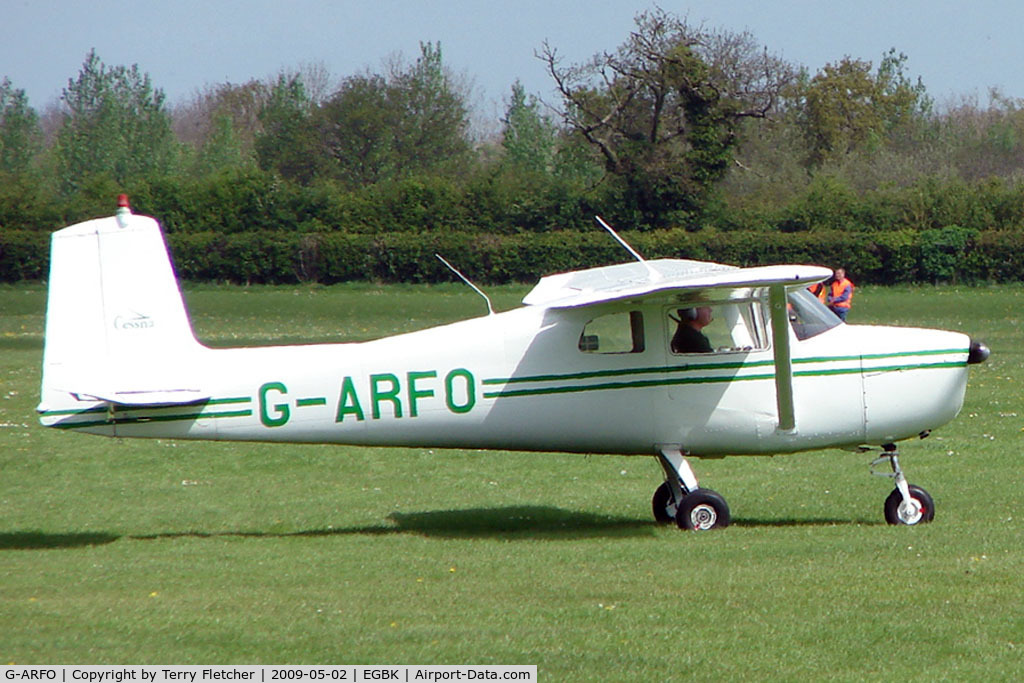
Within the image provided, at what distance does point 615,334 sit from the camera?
1035 cm

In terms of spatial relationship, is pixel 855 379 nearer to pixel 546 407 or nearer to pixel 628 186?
pixel 546 407

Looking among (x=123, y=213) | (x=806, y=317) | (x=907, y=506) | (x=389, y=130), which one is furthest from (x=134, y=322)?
(x=389, y=130)

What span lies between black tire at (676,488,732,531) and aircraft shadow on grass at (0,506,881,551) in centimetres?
34

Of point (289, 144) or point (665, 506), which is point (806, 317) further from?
point (289, 144)

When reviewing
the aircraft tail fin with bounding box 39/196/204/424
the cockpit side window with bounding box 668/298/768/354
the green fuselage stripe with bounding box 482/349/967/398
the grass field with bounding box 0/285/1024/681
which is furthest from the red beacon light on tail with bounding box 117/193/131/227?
the cockpit side window with bounding box 668/298/768/354

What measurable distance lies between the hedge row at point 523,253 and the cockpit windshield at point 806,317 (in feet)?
122

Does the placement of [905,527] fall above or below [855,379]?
below

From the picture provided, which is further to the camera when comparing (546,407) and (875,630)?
(546,407)

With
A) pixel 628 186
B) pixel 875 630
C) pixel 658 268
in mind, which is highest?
pixel 628 186

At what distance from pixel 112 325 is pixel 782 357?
5305 millimetres

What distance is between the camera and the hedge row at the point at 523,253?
4781 cm

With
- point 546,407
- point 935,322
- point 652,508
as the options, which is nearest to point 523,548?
point 546,407

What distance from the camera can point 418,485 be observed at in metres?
13.2

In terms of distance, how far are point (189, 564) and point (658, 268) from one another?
458 centimetres
